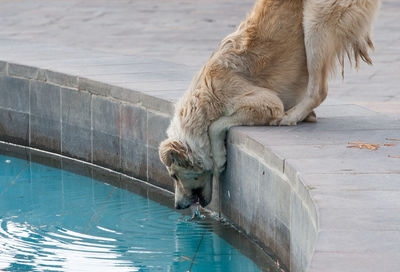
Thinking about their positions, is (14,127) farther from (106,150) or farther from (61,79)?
(106,150)

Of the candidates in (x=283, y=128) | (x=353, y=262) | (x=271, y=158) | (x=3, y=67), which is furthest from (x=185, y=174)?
(x=3, y=67)

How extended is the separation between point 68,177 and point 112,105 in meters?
0.79

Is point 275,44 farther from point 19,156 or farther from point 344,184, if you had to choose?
point 19,156

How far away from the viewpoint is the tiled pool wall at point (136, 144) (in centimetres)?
495

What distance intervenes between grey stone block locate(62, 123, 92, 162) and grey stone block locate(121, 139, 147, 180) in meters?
0.49

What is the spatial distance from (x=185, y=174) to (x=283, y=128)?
2.44ft

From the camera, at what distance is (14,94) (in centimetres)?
852

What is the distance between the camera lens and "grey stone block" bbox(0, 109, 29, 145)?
8500mm

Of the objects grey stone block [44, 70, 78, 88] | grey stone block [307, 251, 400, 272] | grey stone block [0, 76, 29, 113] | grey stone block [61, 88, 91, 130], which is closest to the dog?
grey stone block [61, 88, 91, 130]

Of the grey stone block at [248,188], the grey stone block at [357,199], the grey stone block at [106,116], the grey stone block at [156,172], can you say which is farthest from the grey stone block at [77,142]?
the grey stone block at [357,199]

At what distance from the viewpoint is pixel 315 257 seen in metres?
3.40

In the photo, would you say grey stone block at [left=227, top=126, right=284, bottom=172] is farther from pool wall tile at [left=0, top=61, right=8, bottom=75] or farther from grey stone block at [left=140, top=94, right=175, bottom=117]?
pool wall tile at [left=0, top=61, right=8, bottom=75]

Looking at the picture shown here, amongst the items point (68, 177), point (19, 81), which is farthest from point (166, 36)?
point (68, 177)

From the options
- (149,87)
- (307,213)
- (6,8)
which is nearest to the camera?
(307,213)
